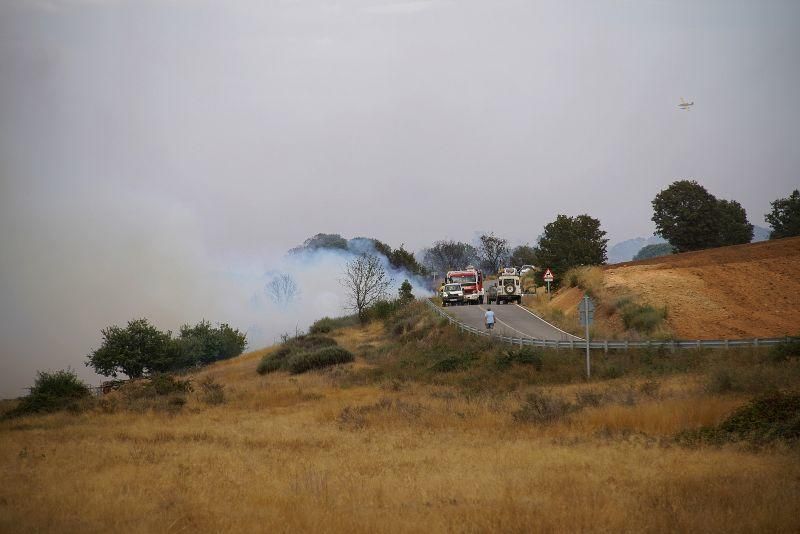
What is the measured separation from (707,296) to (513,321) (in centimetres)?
1275

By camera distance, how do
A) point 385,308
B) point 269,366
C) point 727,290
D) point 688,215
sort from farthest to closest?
point 688,215
point 385,308
point 269,366
point 727,290

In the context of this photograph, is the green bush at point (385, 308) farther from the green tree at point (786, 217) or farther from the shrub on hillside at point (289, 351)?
the green tree at point (786, 217)

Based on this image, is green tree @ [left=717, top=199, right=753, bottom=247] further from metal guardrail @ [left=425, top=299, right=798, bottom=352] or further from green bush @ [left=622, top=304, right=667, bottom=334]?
metal guardrail @ [left=425, top=299, right=798, bottom=352]

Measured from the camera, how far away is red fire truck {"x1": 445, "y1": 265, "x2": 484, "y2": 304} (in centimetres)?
6519

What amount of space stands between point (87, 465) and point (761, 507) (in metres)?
14.4

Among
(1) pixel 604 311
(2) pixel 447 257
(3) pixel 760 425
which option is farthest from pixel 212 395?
(2) pixel 447 257

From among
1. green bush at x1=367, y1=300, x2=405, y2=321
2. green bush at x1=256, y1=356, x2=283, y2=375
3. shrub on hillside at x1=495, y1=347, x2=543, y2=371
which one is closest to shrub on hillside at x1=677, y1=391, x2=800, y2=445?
shrub on hillside at x1=495, y1=347, x2=543, y2=371

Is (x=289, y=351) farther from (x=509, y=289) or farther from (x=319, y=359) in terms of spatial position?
(x=509, y=289)

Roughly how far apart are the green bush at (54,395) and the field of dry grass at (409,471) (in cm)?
712

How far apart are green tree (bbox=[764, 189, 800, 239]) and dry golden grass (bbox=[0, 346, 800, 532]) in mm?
72492

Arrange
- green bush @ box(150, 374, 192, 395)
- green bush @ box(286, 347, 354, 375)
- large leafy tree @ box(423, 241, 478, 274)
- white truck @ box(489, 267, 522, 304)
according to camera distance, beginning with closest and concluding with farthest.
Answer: green bush @ box(150, 374, 192, 395), green bush @ box(286, 347, 354, 375), white truck @ box(489, 267, 522, 304), large leafy tree @ box(423, 241, 478, 274)

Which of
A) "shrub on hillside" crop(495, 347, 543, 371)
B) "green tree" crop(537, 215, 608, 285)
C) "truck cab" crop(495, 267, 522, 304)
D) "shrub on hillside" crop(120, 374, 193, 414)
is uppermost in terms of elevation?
"green tree" crop(537, 215, 608, 285)

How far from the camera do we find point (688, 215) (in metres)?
84.0

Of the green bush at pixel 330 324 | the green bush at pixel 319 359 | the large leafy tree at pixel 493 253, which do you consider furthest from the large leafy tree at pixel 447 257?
the green bush at pixel 319 359
